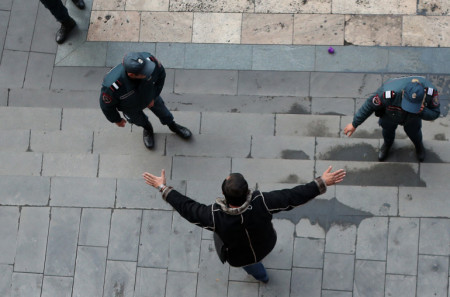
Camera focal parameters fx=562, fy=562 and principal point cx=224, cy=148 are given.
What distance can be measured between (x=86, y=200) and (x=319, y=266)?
116 inches

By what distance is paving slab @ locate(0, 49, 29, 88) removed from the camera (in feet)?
27.9

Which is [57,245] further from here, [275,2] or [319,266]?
[275,2]

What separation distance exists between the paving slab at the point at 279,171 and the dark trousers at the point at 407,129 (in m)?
0.97

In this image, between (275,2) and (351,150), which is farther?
(275,2)

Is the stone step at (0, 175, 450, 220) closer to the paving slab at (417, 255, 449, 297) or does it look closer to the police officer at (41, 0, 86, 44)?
the paving slab at (417, 255, 449, 297)

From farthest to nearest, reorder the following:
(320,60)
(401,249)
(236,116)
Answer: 1. (320,60)
2. (236,116)
3. (401,249)

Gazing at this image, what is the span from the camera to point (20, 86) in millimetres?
8484

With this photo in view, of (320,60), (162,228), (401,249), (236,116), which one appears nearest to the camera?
(401,249)

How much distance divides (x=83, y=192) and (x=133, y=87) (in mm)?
1693

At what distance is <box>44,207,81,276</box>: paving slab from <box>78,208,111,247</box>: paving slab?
0.25 feet

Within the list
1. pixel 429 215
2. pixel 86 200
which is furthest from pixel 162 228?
pixel 429 215

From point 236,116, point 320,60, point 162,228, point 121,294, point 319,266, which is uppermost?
point 320,60

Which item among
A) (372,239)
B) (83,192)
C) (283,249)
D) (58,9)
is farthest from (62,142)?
(372,239)

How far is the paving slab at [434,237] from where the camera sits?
6336mm
